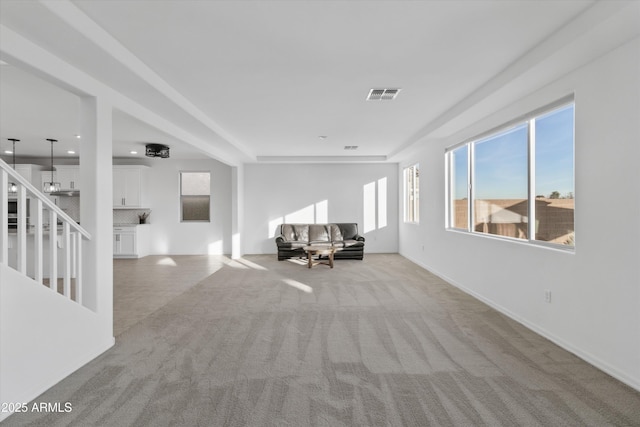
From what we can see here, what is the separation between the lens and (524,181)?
385cm

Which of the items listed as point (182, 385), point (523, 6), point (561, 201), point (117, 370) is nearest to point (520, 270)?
point (561, 201)

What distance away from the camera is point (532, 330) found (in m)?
3.46

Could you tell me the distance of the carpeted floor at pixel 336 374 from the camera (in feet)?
6.81

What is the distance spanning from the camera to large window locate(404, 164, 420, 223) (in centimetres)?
804

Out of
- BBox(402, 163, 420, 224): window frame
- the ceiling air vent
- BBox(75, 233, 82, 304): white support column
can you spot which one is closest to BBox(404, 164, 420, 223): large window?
BBox(402, 163, 420, 224): window frame

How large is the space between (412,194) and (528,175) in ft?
15.6

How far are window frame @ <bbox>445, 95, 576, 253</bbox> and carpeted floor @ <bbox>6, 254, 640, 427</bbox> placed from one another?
3.09 ft

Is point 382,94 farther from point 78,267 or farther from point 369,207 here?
point 369,207

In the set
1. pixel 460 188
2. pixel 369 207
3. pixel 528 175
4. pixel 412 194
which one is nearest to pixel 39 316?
pixel 528 175

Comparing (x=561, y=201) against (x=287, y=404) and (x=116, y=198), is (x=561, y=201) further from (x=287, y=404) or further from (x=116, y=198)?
(x=116, y=198)

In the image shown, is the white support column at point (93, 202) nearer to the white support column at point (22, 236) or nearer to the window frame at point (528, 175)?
the white support column at point (22, 236)

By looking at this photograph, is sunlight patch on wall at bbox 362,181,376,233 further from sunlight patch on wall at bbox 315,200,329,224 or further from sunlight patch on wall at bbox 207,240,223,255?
sunlight patch on wall at bbox 207,240,223,255

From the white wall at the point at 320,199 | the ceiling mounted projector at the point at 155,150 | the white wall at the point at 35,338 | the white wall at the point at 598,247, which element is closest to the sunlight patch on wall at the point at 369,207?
the white wall at the point at 320,199

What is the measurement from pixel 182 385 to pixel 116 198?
7900 mm
